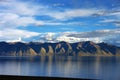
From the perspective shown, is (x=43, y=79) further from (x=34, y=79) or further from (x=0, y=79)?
(x=0, y=79)

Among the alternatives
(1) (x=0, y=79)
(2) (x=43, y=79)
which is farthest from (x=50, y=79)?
(1) (x=0, y=79)

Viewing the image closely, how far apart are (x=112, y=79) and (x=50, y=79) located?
5168 cm

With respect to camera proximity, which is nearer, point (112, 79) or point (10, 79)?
point (10, 79)

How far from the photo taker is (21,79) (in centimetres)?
1158

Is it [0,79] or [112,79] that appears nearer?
[0,79]

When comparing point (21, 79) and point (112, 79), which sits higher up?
point (21, 79)

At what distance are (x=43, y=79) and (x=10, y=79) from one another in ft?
5.01

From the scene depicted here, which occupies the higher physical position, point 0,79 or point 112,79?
point 0,79

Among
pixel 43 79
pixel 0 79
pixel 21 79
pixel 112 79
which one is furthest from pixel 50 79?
pixel 112 79

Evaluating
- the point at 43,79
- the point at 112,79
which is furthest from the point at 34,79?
the point at 112,79

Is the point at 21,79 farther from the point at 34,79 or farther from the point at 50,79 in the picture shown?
the point at 50,79

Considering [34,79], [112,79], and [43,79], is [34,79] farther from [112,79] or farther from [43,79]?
[112,79]

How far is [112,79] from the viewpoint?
61.0m

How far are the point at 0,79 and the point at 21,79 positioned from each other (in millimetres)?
968
